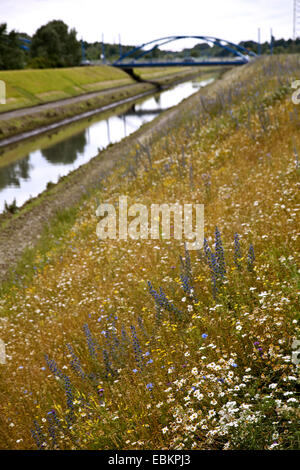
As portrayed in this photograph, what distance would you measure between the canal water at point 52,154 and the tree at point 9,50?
2372 cm

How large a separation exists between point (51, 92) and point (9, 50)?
13.3 m

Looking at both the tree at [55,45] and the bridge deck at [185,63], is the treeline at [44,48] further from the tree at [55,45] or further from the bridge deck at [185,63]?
the bridge deck at [185,63]

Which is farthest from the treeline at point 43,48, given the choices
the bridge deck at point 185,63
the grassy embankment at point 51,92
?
the bridge deck at point 185,63

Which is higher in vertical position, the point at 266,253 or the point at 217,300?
the point at 266,253

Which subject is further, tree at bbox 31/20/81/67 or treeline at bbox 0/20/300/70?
tree at bbox 31/20/81/67

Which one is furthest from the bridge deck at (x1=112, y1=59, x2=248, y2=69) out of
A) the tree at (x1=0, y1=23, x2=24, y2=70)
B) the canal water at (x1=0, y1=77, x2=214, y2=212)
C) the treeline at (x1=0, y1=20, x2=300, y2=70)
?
the canal water at (x1=0, y1=77, x2=214, y2=212)

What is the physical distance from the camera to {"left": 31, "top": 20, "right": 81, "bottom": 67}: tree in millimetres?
85125

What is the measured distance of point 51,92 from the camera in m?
60.3

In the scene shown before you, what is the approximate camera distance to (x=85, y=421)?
4.68 meters

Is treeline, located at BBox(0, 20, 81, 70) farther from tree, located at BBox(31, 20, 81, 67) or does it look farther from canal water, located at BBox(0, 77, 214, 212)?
canal water, located at BBox(0, 77, 214, 212)

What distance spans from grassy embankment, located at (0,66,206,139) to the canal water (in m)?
2.87
